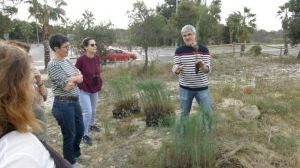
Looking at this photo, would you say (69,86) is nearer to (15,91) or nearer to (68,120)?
(68,120)

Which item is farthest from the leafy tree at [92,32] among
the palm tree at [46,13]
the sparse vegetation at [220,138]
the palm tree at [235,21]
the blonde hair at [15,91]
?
the palm tree at [235,21]

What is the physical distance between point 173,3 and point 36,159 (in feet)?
160

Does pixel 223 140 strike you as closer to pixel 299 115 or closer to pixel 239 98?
pixel 299 115

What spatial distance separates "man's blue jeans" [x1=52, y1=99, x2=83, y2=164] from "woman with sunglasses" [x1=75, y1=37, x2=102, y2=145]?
887 millimetres

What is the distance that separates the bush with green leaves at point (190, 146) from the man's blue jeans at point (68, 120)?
3.40ft

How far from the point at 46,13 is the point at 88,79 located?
19415 mm

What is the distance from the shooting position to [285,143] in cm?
492

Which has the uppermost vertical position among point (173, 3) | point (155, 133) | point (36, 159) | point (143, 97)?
point (173, 3)

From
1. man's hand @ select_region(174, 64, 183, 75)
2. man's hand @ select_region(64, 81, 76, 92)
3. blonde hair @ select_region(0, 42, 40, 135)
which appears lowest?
man's hand @ select_region(64, 81, 76, 92)

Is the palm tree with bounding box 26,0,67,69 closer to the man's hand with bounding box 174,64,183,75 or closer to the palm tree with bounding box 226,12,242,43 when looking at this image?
the palm tree with bounding box 226,12,242,43

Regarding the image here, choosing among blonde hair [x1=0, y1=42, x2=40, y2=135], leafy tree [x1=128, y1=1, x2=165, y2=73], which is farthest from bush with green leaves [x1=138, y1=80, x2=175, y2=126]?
leafy tree [x1=128, y1=1, x2=165, y2=73]

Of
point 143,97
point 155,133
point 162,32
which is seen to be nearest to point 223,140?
point 155,133

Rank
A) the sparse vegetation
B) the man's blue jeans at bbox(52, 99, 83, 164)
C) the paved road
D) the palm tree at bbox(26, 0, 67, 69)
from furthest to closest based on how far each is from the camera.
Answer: the palm tree at bbox(26, 0, 67, 69) < the paved road < the man's blue jeans at bbox(52, 99, 83, 164) < the sparse vegetation

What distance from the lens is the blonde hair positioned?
4.61 feet
